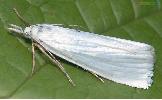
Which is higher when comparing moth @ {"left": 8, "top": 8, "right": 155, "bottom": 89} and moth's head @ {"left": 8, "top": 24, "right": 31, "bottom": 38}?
moth's head @ {"left": 8, "top": 24, "right": 31, "bottom": 38}

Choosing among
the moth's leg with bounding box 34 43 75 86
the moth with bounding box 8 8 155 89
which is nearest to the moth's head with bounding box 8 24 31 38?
the moth with bounding box 8 8 155 89

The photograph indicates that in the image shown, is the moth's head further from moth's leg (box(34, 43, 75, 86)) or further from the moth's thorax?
moth's leg (box(34, 43, 75, 86))

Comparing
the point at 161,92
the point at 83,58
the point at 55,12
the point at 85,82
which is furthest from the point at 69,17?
the point at 161,92

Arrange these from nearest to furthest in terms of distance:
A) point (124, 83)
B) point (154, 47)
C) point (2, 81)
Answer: point (2, 81) < point (124, 83) < point (154, 47)

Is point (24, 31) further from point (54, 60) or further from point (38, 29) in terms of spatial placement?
point (54, 60)

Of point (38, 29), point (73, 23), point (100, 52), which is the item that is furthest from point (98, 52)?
point (38, 29)

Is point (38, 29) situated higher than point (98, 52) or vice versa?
point (38, 29)

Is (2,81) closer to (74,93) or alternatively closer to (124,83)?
(74,93)

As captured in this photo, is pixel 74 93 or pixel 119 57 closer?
pixel 74 93
